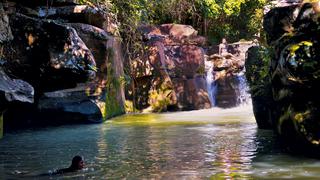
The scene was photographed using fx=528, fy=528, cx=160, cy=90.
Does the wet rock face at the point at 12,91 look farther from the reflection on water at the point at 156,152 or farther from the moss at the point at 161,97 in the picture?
the moss at the point at 161,97

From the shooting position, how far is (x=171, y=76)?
2553 centimetres

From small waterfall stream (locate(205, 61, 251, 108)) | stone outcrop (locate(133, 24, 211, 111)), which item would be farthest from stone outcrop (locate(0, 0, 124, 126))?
small waterfall stream (locate(205, 61, 251, 108))

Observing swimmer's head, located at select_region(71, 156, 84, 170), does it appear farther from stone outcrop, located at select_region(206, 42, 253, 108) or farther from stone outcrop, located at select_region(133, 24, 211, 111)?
stone outcrop, located at select_region(206, 42, 253, 108)

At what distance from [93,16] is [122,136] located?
23.3ft

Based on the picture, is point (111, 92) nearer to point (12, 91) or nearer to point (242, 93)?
point (12, 91)

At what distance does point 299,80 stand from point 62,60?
7.39 m

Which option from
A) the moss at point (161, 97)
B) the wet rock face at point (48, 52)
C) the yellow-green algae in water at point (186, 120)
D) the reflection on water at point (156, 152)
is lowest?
the reflection on water at point (156, 152)

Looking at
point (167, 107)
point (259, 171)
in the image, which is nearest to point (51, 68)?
point (259, 171)

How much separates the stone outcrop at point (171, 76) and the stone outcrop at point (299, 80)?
43.4ft

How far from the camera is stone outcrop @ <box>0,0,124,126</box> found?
1500 cm

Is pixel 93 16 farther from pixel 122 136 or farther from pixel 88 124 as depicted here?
pixel 122 136

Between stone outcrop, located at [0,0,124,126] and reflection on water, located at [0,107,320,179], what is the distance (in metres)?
1.20

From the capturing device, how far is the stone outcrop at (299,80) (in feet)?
32.3

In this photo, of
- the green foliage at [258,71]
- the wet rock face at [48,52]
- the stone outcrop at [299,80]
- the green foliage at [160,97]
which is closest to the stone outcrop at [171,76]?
the green foliage at [160,97]
